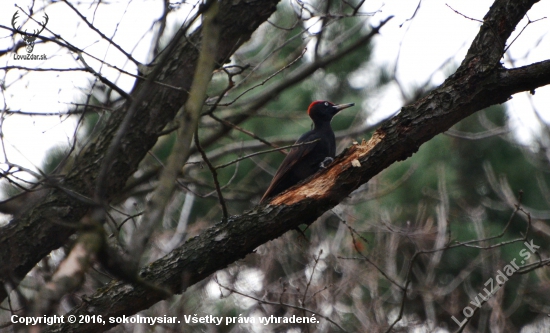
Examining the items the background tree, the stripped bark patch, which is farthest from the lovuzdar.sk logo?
the stripped bark patch

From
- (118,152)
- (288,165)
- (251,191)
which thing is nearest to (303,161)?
(288,165)

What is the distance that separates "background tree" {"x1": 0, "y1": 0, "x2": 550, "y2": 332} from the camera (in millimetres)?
2477

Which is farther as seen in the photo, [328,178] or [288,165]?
[288,165]

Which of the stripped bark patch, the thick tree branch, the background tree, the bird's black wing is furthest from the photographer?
the bird's black wing

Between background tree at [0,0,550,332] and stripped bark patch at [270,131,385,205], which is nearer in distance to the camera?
background tree at [0,0,550,332]

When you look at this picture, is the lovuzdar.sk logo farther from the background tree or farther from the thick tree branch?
the thick tree branch

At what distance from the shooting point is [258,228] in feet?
11.4

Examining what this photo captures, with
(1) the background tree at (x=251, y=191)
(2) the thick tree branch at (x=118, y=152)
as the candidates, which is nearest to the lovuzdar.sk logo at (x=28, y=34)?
(1) the background tree at (x=251, y=191)

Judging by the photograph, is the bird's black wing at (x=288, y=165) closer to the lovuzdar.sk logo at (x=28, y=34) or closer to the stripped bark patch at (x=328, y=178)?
the stripped bark patch at (x=328, y=178)

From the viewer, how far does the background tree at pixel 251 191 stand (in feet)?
8.13

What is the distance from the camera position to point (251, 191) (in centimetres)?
611

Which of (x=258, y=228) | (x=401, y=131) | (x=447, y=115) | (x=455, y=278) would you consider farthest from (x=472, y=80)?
(x=455, y=278)

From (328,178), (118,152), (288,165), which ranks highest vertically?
(118,152)

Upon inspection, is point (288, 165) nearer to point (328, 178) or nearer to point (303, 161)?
point (303, 161)
